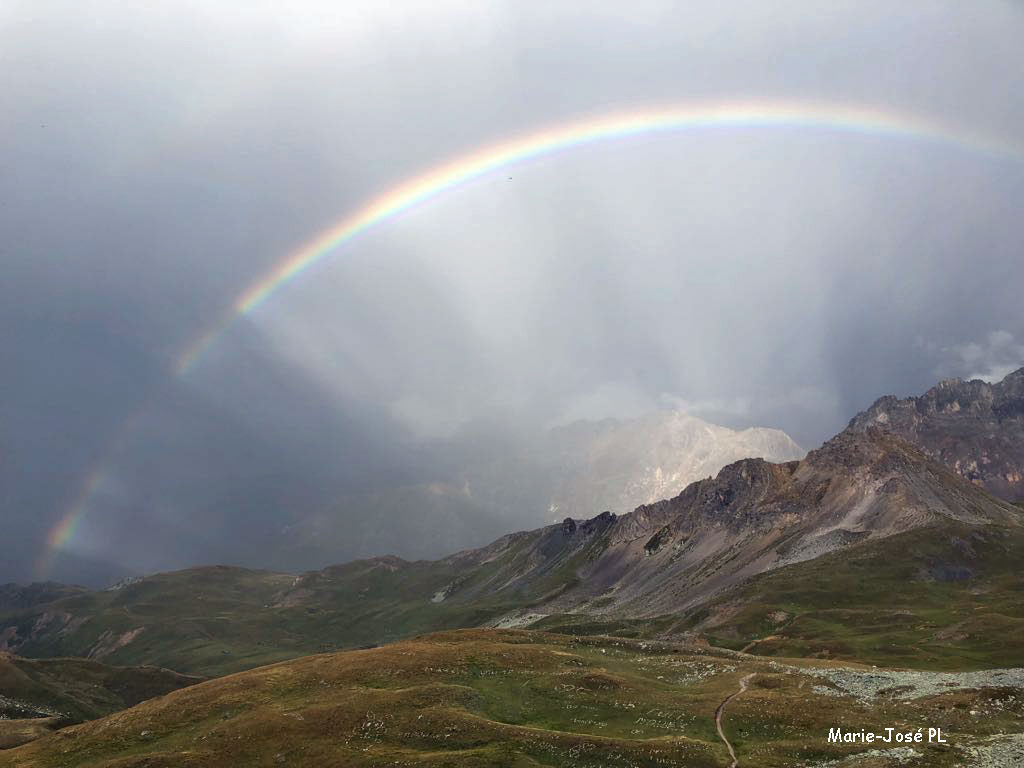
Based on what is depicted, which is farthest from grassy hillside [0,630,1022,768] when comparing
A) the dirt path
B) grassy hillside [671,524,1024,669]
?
grassy hillside [671,524,1024,669]

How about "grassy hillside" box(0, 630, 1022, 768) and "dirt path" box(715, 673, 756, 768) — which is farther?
"grassy hillside" box(0, 630, 1022, 768)

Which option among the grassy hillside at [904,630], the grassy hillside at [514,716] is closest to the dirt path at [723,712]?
the grassy hillside at [514,716]

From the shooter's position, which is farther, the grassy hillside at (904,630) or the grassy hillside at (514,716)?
the grassy hillside at (904,630)

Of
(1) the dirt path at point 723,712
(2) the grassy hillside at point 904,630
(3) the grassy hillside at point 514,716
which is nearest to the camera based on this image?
(1) the dirt path at point 723,712

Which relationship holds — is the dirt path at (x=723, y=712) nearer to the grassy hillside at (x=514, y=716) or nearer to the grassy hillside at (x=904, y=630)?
the grassy hillside at (x=514, y=716)

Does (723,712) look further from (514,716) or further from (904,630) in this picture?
(904,630)

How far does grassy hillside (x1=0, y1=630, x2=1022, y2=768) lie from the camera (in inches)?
2377

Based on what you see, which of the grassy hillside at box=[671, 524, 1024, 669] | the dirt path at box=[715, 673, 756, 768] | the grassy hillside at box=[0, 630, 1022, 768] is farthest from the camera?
the grassy hillside at box=[671, 524, 1024, 669]

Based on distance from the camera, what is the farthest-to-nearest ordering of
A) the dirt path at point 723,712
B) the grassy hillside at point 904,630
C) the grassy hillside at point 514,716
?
the grassy hillside at point 904,630 < the grassy hillside at point 514,716 < the dirt path at point 723,712

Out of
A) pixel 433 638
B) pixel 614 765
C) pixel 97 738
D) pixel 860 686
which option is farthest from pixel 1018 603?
pixel 97 738

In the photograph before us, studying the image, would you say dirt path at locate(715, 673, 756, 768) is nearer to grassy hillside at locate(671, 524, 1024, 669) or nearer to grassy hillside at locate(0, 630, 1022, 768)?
grassy hillside at locate(0, 630, 1022, 768)

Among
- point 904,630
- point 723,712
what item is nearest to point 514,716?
point 723,712

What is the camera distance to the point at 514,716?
74125mm

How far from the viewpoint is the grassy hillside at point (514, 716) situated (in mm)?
60375
